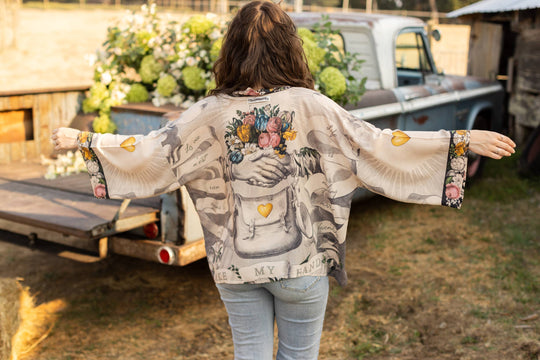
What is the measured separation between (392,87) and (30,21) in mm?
20525

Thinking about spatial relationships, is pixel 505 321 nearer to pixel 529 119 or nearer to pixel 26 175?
pixel 26 175

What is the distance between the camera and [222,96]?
6.43 ft

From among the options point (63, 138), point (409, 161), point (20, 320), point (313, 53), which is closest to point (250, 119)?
point (409, 161)

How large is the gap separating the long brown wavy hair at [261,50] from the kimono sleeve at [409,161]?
10.7 inches

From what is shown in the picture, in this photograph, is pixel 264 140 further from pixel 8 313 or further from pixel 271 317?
pixel 8 313

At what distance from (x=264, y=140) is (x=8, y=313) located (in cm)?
208

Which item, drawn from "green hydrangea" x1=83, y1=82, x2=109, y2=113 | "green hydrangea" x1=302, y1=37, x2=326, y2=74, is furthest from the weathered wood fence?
"green hydrangea" x1=302, y1=37, x2=326, y2=74

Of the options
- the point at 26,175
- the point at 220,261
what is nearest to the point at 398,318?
the point at 220,261

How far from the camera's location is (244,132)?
75.5 inches

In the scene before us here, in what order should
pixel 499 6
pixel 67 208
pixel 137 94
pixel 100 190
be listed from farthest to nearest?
1. pixel 499 6
2. pixel 137 94
3. pixel 67 208
4. pixel 100 190

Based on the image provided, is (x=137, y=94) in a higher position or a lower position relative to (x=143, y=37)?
lower

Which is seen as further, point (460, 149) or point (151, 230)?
point (151, 230)

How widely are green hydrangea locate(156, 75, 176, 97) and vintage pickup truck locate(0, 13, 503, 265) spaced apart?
19 cm

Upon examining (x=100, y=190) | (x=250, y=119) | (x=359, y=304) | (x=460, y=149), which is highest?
(x=250, y=119)
